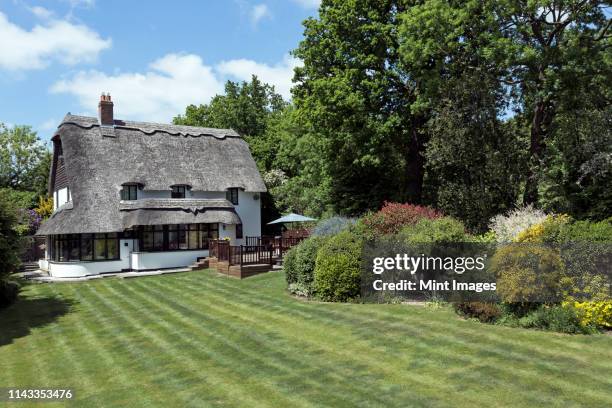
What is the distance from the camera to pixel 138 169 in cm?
3072

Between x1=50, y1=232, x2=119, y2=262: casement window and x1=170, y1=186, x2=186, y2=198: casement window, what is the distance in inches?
177

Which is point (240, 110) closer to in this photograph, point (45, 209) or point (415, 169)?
point (45, 209)

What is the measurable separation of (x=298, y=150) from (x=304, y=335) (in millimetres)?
27871

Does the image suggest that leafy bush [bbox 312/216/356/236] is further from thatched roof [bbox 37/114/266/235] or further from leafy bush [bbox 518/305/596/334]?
thatched roof [bbox 37/114/266/235]

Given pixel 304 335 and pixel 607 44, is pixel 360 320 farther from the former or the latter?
pixel 607 44

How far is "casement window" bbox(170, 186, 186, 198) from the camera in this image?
103 feet

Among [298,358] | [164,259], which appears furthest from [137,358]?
[164,259]

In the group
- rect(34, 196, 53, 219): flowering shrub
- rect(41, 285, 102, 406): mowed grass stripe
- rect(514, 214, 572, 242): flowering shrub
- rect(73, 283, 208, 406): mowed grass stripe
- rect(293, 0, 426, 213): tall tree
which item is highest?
rect(293, 0, 426, 213): tall tree

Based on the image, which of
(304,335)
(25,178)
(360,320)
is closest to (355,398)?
(304,335)

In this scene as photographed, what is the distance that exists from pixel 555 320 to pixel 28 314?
17.9m

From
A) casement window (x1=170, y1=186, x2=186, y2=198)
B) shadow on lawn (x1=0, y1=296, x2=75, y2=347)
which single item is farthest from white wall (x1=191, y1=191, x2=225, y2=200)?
shadow on lawn (x1=0, y1=296, x2=75, y2=347)

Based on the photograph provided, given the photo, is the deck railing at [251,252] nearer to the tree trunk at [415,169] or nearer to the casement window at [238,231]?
the casement window at [238,231]

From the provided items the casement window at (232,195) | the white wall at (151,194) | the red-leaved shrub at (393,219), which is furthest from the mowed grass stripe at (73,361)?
the casement window at (232,195)

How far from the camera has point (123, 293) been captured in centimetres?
2158
